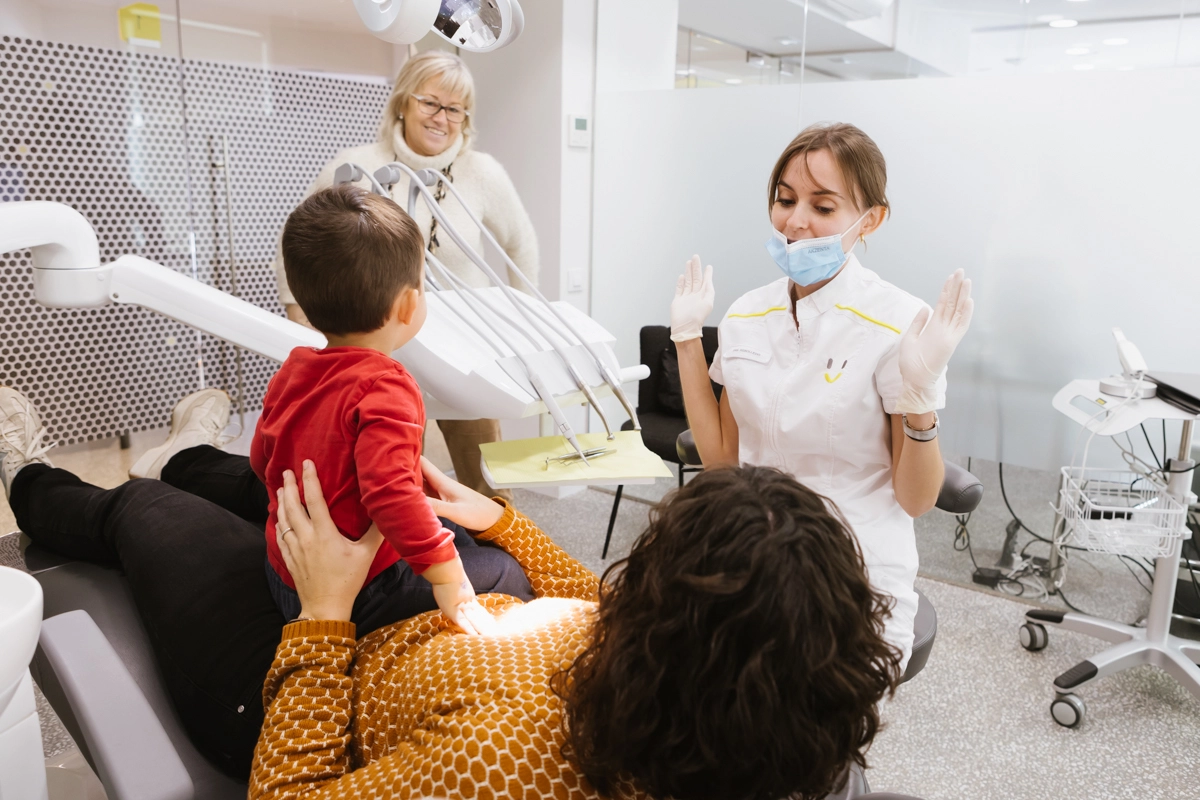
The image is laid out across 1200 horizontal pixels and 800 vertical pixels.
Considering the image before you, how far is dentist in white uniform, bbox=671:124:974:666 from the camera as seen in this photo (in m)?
1.37

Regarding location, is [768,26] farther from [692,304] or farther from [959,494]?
[959,494]

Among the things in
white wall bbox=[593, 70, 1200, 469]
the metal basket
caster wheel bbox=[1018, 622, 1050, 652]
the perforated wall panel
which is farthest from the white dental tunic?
the perforated wall panel

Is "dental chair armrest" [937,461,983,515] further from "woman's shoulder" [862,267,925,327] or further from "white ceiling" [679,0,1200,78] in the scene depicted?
"white ceiling" [679,0,1200,78]

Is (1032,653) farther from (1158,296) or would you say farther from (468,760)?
(468,760)

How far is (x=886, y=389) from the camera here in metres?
1.36

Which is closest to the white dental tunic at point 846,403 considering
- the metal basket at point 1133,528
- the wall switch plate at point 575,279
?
the metal basket at point 1133,528

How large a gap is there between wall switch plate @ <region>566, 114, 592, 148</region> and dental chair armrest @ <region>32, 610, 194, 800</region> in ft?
8.92

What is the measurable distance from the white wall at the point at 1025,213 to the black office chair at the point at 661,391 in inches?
15.8

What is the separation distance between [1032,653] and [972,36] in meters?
1.90

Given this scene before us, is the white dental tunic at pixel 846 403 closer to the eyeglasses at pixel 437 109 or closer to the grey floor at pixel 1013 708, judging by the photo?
the grey floor at pixel 1013 708

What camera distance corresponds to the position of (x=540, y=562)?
1345mm

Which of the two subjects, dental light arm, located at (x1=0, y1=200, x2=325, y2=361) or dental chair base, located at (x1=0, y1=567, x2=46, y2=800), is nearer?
dental chair base, located at (x1=0, y1=567, x2=46, y2=800)

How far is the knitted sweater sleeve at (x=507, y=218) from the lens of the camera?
2613mm

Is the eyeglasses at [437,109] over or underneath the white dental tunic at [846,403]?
over
